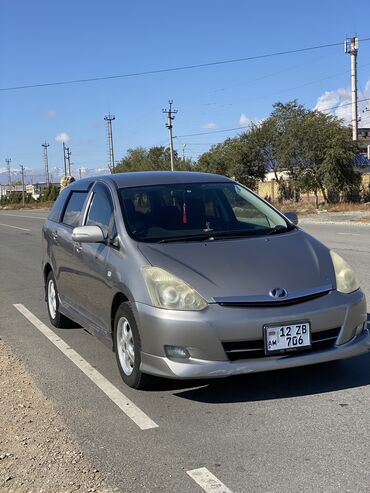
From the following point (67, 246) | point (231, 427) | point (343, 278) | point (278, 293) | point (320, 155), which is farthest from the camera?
point (320, 155)

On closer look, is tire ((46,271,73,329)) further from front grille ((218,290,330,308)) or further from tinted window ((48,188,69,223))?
front grille ((218,290,330,308))

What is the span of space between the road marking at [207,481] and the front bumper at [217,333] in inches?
32.6

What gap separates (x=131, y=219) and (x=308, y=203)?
33.3 m

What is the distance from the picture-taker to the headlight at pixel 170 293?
4.07m

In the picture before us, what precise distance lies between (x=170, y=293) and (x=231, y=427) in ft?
3.24

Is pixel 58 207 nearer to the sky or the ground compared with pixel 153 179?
nearer to the ground

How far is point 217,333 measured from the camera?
157 inches

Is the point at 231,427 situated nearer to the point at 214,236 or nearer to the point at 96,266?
the point at 214,236

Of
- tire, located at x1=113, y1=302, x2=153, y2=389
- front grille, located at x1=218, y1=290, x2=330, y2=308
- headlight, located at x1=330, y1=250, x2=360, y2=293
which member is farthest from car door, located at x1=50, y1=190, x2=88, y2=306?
headlight, located at x1=330, y1=250, x2=360, y2=293

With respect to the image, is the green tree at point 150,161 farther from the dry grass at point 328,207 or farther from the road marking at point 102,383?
the road marking at point 102,383

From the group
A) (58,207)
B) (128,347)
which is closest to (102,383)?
(128,347)

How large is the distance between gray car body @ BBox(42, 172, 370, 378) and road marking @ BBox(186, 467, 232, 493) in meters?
0.83

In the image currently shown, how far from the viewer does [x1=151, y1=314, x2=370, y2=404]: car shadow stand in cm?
441

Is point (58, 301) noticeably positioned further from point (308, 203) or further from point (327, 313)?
point (308, 203)
